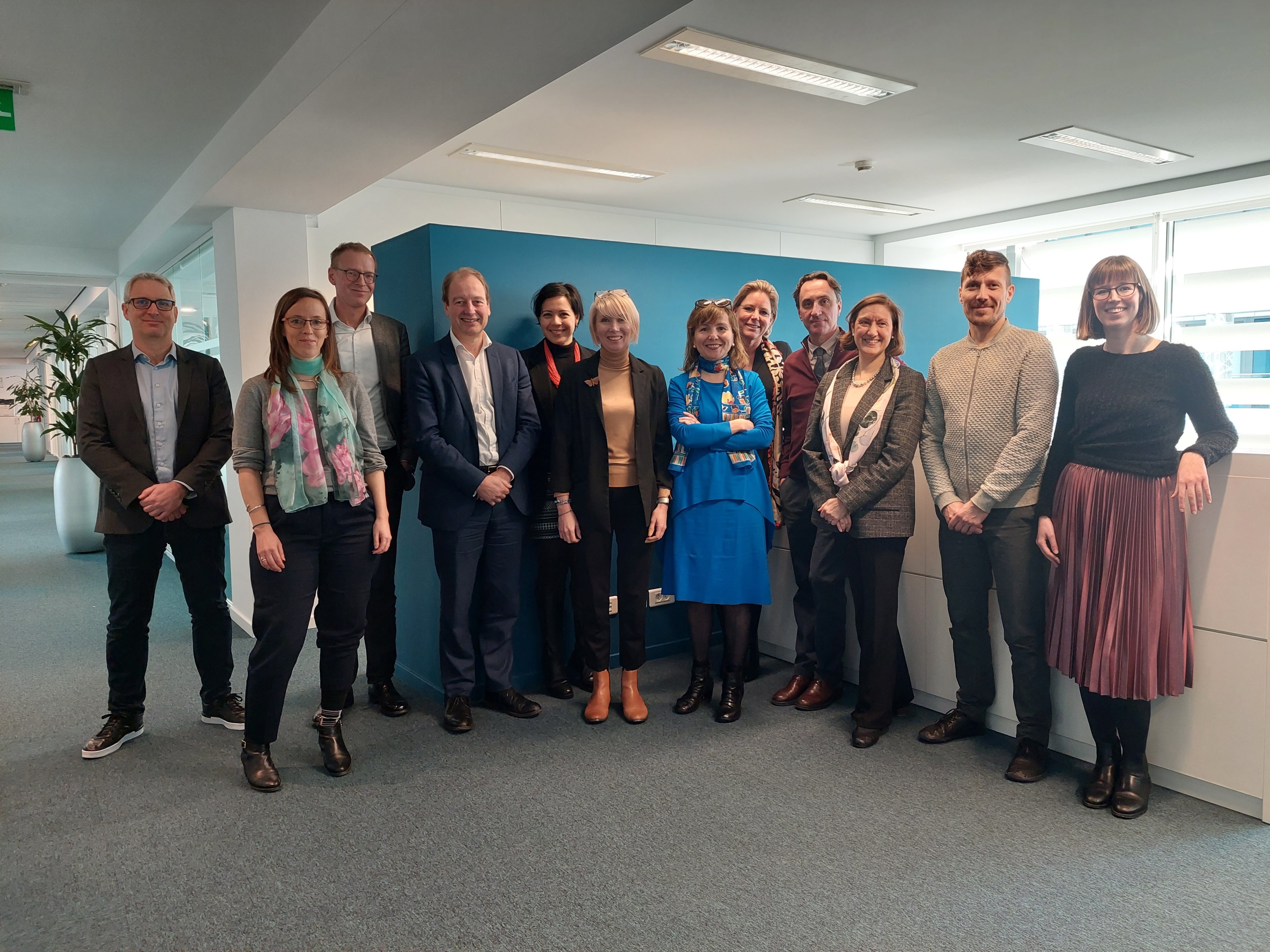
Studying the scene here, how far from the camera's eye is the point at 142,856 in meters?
2.39

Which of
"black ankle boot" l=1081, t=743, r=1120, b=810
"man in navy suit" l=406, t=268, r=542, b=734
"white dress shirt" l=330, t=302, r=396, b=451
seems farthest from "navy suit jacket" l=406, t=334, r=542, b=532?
"black ankle boot" l=1081, t=743, r=1120, b=810

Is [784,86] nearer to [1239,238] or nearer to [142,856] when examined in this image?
[142,856]

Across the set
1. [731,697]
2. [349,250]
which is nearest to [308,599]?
[349,250]

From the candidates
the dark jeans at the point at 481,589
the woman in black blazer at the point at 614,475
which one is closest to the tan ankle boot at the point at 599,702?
the woman in black blazer at the point at 614,475

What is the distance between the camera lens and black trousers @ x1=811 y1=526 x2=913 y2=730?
10.0 ft

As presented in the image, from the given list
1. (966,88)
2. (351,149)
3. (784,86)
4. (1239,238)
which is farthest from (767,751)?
(1239,238)

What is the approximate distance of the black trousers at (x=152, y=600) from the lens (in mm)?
3047

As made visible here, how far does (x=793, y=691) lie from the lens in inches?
138

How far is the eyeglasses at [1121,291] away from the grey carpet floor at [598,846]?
5.10ft

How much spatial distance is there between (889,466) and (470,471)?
1515 millimetres

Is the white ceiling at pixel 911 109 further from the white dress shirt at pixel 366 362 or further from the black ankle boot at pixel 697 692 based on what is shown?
the black ankle boot at pixel 697 692

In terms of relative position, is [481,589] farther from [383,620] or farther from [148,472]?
[148,472]

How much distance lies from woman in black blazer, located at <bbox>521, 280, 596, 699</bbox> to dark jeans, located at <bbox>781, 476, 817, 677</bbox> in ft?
3.00

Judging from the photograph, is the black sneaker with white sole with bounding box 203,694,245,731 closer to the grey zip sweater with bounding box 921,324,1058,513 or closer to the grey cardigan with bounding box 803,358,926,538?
the grey cardigan with bounding box 803,358,926,538
